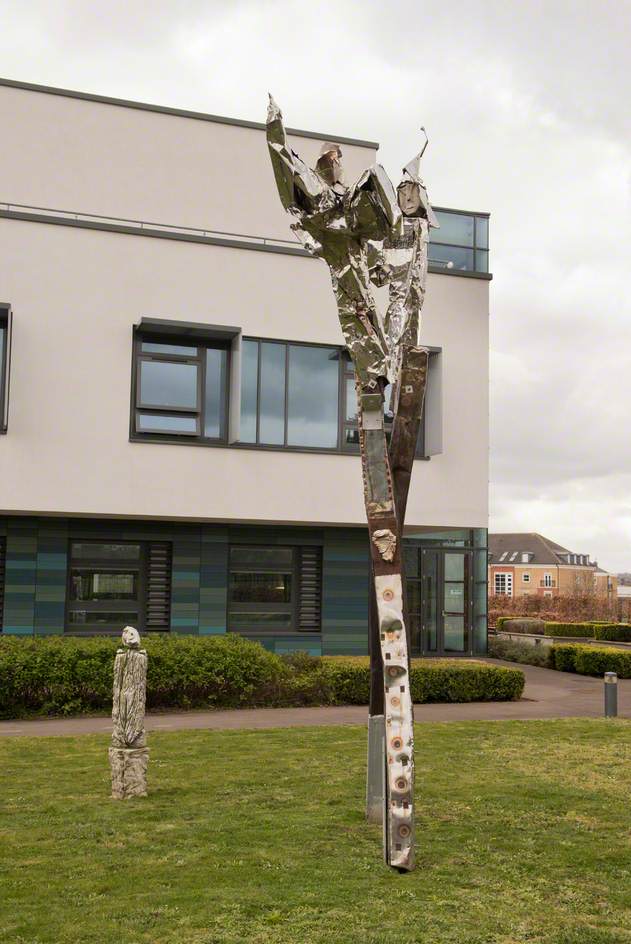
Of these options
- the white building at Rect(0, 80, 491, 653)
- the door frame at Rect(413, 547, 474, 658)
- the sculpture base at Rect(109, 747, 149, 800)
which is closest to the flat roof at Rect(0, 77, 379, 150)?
the white building at Rect(0, 80, 491, 653)

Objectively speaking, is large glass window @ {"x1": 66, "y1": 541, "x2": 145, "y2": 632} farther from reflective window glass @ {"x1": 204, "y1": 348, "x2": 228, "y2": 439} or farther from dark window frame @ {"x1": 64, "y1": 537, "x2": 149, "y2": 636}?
reflective window glass @ {"x1": 204, "y1": 348, "x2": 228, "y2": 439}

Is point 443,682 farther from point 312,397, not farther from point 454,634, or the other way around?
point 454,634

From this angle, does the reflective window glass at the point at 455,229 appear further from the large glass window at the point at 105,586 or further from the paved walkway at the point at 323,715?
the paved walkway at the point at 323,715

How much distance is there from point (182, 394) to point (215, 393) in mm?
676

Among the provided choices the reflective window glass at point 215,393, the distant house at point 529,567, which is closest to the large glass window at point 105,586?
the reflective window glass at point 215,393

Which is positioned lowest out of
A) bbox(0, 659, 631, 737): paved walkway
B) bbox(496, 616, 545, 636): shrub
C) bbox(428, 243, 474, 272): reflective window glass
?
bbox(0, 659, 631, 737): paved walkway

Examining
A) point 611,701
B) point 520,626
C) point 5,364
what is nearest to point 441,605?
point 611,701

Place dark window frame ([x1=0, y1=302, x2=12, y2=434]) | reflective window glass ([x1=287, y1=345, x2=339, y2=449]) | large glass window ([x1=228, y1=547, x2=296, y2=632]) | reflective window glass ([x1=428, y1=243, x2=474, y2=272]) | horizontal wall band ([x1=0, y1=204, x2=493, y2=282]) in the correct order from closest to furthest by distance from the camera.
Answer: dark window frame ([x1=0, y1=302, x2=12, y2=434]), horizontal wall band ([x1=0, y1=204, x2=493, y2=282]), reflective window glass ([x1=287, y1=345, x2=339, y2=449]), large glass window ([x1=228, y1=547, x2=296, y2=632]), reflective window glass ([x1=428, y1=243, x2=474, y2=272])

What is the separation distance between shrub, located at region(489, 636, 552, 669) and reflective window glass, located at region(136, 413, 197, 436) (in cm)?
1125

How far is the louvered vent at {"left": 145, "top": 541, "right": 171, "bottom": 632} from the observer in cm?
1866

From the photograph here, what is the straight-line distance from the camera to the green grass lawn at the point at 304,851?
17.8ft

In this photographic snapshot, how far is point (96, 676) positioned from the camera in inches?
547

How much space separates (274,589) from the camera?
1962cm

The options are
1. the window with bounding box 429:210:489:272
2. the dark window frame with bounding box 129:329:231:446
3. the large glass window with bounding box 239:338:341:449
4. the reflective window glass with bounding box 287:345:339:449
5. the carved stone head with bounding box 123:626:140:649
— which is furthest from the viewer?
the window with bounding box 429:210:489:272
